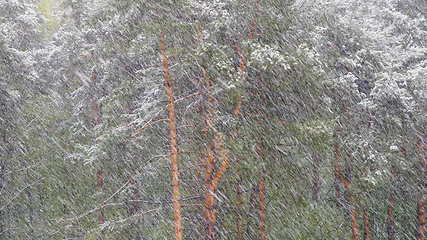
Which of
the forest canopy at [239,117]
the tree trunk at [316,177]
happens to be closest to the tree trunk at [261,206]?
the forest canopy at [239,117]

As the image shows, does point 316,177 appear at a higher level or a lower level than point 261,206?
lower

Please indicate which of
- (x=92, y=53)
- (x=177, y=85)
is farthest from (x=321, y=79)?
(x=92, y=53)

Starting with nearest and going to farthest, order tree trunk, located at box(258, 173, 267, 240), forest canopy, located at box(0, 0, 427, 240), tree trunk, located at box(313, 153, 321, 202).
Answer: forest canopy, located at box(0, 0, 427, 240), tree trunk, located at box(313, 153, 321, 202), tree trunk, located at box(258, 173, 267, 240)

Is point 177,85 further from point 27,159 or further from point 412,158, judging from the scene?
point 27,159

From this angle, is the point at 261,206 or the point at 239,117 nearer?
the point at 239,117

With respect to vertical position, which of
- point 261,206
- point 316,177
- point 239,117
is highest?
point 239,117

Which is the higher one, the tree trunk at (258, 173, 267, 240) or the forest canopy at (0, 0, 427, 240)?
the forest canopy at (0, 0, 427, 240)

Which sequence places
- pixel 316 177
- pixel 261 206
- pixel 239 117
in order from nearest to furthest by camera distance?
pixel 239 117, pixel 261 206, pixel 316 177

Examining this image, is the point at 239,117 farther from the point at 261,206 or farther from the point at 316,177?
the point at 316,177

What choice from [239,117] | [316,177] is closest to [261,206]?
[239,117]

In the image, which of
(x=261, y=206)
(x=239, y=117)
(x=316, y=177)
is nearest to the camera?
(x=239, y=117)

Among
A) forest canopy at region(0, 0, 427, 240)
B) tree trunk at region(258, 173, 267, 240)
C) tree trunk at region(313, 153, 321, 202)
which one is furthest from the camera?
tree trunk at region(258, 173, 267, 240)

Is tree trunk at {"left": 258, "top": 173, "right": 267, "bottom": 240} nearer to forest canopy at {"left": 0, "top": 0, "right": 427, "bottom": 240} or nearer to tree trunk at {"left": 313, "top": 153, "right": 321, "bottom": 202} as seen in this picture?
forest canopy at {"left": 0, "top": 0, "right": 427, "bottom": 240}

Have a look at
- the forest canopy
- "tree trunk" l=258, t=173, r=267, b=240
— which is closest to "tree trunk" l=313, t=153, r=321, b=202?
the forest canopy
